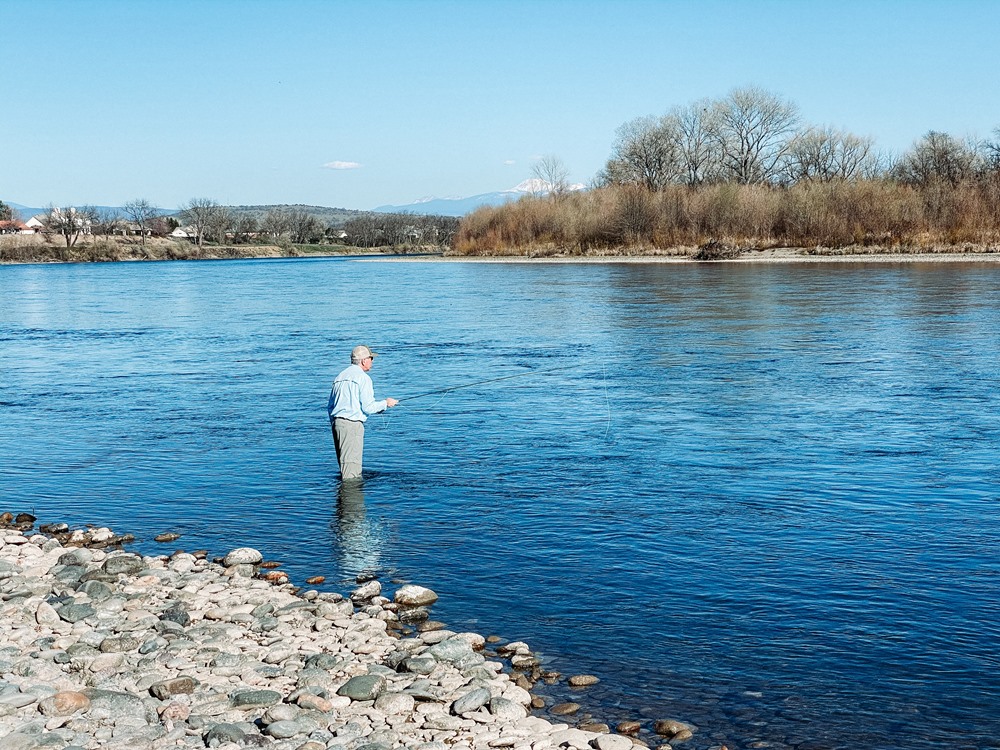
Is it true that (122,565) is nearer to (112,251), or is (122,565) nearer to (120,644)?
(120,644)

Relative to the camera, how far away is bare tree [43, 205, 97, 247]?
136m

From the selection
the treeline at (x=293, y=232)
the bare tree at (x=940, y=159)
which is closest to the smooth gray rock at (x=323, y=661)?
the bare tree at (x=940, y=159)

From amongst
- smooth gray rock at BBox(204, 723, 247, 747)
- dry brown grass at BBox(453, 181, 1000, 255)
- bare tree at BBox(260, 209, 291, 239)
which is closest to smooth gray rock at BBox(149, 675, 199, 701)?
smooth gray rock at BBox(204, 723, 247, 747)

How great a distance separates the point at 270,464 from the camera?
12.5 meters

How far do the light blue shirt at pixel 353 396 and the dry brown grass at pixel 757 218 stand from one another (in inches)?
2349

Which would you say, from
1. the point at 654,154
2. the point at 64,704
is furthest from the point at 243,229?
the point at 64,704

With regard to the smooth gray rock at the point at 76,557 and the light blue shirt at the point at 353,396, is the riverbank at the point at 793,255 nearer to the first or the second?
the light blue shirt at the point at 353,396

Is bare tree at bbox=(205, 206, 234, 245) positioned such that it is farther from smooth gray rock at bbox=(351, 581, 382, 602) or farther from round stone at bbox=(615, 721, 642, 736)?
round stone at bbox=(615, 721, 642, 736)

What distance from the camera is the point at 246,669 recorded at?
6.35 metres

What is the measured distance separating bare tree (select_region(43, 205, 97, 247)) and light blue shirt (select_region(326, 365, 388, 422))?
131 metres

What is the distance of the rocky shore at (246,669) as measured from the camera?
5520mm

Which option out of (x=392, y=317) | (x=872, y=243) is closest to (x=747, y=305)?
(x=392, y=317)

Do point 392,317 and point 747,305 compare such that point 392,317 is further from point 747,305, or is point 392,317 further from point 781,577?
point 781,577

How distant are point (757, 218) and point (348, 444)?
65.2 metres
